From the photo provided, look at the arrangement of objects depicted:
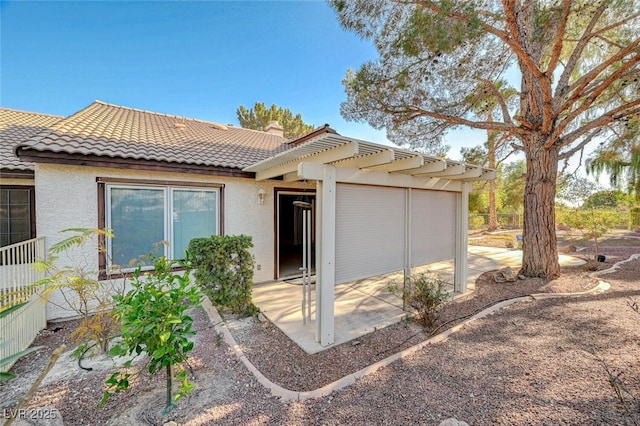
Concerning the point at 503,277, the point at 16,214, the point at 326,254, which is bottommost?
the point at 503,277

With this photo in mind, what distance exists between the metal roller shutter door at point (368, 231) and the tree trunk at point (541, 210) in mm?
4942

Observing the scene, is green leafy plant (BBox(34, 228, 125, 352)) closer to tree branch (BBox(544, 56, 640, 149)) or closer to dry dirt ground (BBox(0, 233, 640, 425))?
dry dirt ground (BBox(0, 233, 640, 425))

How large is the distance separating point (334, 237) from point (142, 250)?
5125mm

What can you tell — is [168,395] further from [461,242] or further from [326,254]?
[461,242]

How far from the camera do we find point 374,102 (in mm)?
7582

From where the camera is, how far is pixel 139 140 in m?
7.25

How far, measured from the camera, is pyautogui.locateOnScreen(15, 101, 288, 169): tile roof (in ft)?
18.9

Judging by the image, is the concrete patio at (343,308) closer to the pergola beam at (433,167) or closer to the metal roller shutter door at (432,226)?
the metal roller shutter door at (432,226)

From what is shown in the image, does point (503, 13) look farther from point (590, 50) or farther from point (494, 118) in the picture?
point (590, 50)

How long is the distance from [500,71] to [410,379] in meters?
9.45

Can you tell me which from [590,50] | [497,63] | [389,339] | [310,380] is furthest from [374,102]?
[590,50]

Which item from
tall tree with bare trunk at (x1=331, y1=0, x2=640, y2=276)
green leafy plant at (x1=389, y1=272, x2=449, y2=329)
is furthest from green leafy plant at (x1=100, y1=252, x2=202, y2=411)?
tall tree with bare trunk at (x1=331, y1=0, x2=640, y2=276)

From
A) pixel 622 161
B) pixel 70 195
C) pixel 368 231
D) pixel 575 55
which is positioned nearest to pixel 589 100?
pixel 575 55

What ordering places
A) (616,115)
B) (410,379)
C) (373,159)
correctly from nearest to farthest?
(410,379), (373,159), (616,115)
